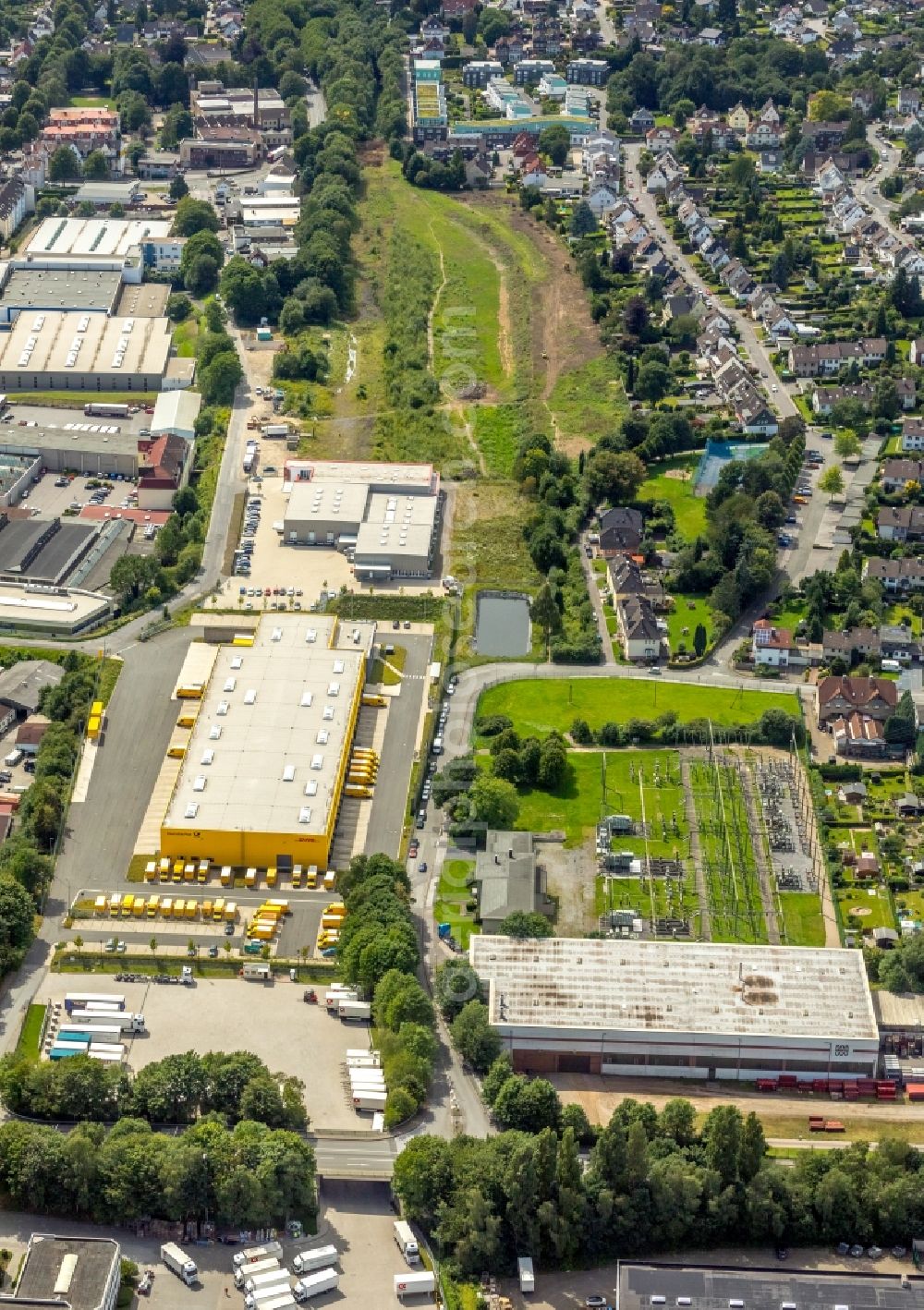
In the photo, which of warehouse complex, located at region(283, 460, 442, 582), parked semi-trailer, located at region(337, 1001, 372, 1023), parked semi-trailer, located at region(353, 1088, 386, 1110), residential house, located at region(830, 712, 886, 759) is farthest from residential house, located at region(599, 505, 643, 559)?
parked semi-trailer, located at region(353, 1088, 386, 1110)

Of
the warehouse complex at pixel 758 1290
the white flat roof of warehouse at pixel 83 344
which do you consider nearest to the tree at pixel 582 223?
the white flat roof of warehouse at pixel 83 344

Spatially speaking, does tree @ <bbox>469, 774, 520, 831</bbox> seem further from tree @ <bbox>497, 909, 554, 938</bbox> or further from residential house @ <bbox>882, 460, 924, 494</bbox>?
residential house @ <bbox>882, 460, 924, 494</bbox>

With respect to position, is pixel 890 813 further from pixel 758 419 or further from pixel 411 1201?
pixel 758 419

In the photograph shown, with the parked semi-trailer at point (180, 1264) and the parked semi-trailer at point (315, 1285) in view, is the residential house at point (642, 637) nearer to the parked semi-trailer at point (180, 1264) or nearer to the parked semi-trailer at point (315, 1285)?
the parked semi-trailer at point (315, 1285)

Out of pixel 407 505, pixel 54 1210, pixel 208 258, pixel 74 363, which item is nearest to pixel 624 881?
pixel 54 1210

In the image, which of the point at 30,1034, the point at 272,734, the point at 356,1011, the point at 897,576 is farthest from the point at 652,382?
the point at 30,1034

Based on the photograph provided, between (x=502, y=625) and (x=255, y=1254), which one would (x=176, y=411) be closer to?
(x=502, y=625)
